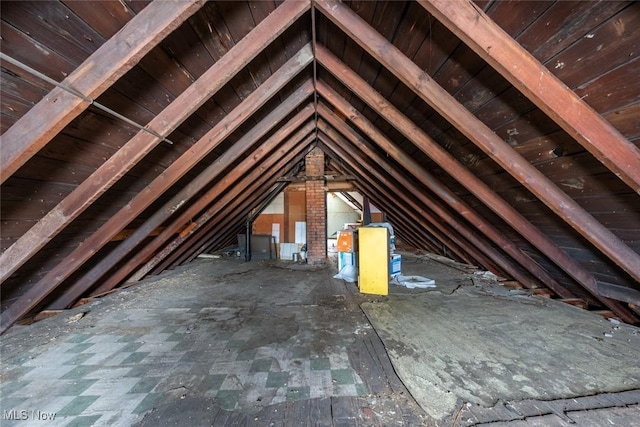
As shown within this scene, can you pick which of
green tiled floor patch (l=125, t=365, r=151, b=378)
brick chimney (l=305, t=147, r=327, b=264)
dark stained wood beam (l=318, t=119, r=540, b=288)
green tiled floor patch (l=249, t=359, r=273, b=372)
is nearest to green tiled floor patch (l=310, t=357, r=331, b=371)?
green tiled floor patch (l=249, t=359, r=273, b=372)

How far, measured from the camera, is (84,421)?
4.32ft

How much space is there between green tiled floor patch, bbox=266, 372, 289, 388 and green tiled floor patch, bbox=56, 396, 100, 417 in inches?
41.4

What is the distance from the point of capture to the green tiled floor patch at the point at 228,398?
141 centimetres

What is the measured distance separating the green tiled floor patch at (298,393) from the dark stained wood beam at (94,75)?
1932 millimetres

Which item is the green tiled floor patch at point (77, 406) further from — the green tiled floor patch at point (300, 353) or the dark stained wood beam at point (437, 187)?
the dark stained wood beam at point (437, 187)

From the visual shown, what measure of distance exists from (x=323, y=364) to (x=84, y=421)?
1.39 m

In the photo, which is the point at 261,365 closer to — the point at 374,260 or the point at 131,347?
the point at 131,347

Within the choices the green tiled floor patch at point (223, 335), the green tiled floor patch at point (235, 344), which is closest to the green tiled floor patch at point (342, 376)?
the green tiled floor patch at point (235, 344)

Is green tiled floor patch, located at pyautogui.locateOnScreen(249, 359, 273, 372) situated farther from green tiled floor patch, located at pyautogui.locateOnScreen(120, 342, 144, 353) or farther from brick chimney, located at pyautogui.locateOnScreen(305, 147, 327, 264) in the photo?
brick chimney, located at pyautogui.locateOnScreen(305, 147, 327, 264)

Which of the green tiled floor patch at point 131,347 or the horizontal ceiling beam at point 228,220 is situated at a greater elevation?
the horizontal ceiling beam at point 228,220

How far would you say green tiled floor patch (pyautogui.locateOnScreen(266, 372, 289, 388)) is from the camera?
1.58 m

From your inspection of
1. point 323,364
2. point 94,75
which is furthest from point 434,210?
point 94,75

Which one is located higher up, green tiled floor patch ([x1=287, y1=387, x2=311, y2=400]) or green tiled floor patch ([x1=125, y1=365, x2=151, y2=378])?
green tiled floor patch ([x1=287, y1=387, x2=311, y2=400])

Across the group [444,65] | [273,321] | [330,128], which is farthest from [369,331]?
[330,128]
